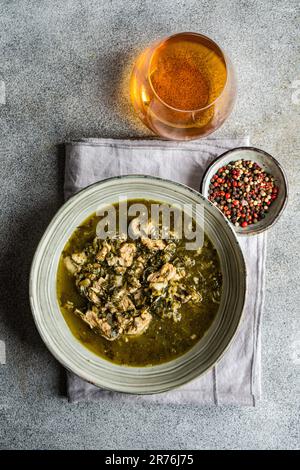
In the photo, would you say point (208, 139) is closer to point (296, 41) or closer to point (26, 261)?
point (296, 41)

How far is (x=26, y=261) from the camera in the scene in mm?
2484

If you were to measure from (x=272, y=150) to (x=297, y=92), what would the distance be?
0.34 m

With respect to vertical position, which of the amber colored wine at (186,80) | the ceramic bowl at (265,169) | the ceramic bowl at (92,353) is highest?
the amber colored wine at (186,80)

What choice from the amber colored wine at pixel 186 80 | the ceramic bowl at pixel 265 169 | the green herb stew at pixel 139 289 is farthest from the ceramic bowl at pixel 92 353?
the amber colored wine at pixel 186 80

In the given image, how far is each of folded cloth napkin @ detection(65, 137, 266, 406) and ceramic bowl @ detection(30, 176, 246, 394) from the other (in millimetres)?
224

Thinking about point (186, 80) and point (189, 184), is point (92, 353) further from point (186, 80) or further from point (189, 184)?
point (186, 80)

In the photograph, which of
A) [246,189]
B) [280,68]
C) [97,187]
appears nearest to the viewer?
[97,187]

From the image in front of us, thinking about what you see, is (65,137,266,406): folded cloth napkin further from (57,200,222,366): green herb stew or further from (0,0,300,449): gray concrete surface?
(57,200,222,366): green herb stew

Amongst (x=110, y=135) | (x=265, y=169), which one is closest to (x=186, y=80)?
(x=110, y=135)

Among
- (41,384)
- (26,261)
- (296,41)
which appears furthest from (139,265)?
(296,41)

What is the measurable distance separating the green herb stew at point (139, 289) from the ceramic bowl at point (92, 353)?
0.03 meters

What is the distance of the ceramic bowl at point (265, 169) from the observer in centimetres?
234

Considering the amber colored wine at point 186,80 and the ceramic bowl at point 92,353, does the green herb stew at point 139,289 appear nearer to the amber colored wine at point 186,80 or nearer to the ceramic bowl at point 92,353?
the ceramic bowl at point 92,353

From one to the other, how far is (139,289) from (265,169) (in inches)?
35.2
